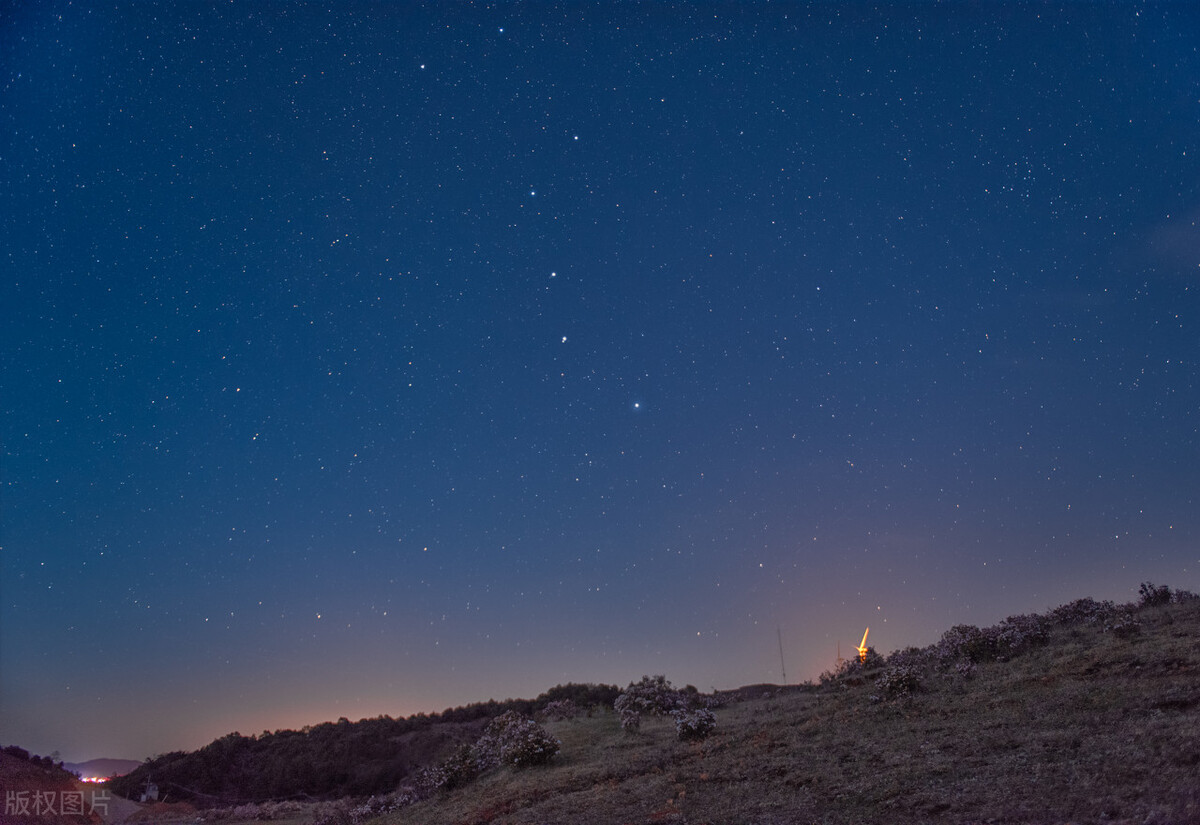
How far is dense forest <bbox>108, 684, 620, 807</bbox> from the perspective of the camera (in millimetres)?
37688

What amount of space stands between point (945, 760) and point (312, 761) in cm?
3777

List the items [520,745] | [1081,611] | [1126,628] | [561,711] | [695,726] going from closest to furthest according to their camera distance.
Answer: [1126,628], [695,726], [520,745], [1081,611], [561,711]

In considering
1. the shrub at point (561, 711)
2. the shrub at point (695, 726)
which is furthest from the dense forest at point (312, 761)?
the shrub at point (695, 726)

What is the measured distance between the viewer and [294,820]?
27.1 metres

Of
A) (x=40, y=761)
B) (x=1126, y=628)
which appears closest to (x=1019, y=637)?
(x=1126, y=628)

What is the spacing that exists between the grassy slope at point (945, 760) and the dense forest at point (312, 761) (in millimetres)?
17780

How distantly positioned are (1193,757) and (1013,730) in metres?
3.97

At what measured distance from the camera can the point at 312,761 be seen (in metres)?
40.2

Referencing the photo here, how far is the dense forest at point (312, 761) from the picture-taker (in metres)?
37.7

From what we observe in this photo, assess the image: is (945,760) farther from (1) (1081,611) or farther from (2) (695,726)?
(1) (1081,611)

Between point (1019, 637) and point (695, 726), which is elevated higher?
point (1019, 637)

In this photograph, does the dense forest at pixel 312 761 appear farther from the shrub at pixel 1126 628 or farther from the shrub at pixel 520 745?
the shrub at pixel 1126 628

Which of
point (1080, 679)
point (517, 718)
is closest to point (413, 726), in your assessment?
point (517, 718)

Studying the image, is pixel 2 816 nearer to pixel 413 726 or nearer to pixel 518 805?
pixel 518 805
